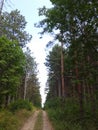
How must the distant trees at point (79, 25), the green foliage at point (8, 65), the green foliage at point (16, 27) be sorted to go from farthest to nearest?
the green foliage at point (16, 27)
the green foliage at point (8, 65)
the distant trees at point (79, 25)

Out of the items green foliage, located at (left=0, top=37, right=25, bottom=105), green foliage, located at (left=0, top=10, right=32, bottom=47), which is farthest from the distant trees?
green foliage, located at (left=0, top=10, right=32, bottom=47)

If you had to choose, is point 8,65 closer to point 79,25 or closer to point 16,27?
point 16,27

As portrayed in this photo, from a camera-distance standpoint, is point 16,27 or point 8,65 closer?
point 8,65

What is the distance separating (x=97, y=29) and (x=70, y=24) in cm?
173

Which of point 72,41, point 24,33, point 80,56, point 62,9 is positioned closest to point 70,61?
point 80,56

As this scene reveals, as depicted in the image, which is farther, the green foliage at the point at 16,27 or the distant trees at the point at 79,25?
the green foliage at the point at 16,27

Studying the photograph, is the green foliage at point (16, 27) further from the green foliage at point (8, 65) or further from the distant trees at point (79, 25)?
the distant trees at point (79, 25)

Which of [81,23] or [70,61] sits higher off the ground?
[81,23]

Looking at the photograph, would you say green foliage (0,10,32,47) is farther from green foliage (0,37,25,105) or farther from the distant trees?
the distant trees

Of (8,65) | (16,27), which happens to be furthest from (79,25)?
(16,27)

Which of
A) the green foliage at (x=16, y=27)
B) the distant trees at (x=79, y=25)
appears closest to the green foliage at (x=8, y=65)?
the green foliage at (x=16, y=27)

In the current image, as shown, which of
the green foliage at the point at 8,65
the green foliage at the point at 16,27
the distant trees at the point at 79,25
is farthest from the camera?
the green foliage at the point at 16,27

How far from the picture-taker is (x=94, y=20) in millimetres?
11453

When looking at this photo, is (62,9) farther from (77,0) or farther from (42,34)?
(42,34)
